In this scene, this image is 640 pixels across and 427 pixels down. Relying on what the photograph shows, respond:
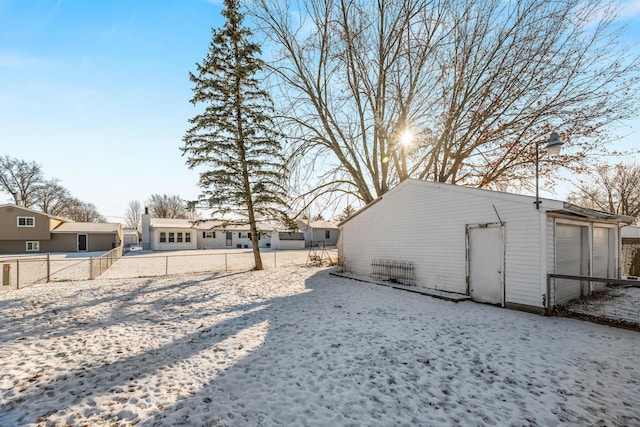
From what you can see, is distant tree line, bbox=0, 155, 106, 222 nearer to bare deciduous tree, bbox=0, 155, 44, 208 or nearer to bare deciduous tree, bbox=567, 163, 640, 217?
bare deciduous tree, bbox=0, 155, 44, 208

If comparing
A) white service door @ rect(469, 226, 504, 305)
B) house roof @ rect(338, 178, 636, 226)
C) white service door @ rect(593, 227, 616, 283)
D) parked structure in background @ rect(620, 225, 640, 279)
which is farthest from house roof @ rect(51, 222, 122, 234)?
parked structure in background @ rect(620, 225, 640, 279)

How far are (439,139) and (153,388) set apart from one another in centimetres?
1479

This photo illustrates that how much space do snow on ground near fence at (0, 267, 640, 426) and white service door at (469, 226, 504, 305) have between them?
631mm

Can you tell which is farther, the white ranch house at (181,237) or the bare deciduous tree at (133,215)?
the bare deciduous tree at (133,215)

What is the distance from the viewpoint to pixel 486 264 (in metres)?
8.80

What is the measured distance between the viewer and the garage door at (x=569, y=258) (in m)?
8.25

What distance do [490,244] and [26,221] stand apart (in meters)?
40.6

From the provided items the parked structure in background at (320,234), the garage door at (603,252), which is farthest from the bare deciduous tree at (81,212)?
the garage door at (603,252)

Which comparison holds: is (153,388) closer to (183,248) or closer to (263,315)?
(263,315)

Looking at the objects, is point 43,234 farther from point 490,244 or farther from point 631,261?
point 631,261

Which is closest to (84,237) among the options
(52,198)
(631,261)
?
(52,198)

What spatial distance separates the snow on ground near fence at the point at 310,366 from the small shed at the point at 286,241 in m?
29.2

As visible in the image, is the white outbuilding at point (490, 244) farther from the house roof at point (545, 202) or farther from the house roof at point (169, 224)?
the house roof at point (169, 224)

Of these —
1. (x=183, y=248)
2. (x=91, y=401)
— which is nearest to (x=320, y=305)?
(x=91, y=401)
